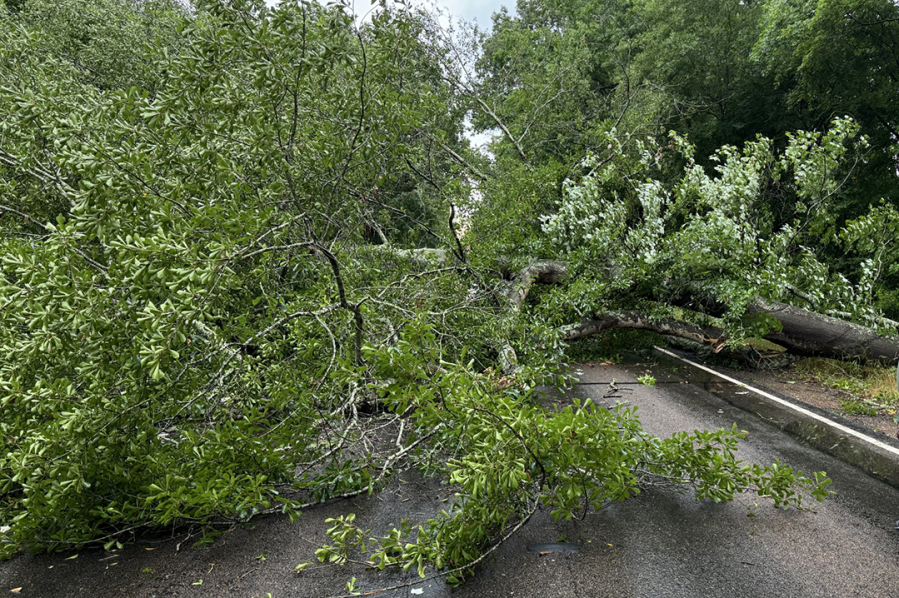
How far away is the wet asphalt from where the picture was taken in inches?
103

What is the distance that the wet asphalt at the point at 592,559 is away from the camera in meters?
2.62

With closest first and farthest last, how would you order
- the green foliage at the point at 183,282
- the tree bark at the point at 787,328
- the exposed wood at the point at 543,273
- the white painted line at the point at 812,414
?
1. the green foliage at the point at 183,282
2. the white painted line at the point at 812,414
3. the tree bark at the point at 787,328
4. the exposed wood at the point at 543,273

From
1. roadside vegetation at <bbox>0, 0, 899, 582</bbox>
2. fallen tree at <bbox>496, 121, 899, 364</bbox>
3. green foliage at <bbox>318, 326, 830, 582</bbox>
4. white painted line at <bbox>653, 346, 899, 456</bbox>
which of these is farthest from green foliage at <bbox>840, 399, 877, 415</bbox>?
green foliage at <bbox>318, 326, 830, 582</bbox>

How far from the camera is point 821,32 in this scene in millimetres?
10578

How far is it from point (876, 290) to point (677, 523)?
28.1ft

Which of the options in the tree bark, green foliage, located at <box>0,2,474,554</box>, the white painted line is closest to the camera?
green foliage, located at <box>0,2,474,554</box>

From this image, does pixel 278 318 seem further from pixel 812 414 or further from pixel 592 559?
pixel 812 414

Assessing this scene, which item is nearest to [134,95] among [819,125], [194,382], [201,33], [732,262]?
[201,33]

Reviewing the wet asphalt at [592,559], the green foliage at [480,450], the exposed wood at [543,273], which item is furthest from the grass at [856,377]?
the green foliage at [480,450]

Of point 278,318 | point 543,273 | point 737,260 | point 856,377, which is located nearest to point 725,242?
point 737,260

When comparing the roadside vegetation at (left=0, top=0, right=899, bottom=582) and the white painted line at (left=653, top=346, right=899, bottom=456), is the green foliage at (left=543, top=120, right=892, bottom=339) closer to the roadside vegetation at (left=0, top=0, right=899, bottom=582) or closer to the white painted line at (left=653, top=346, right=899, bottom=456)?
the roadside vegetation at (left=0, top=0, right=899, bottom=582)

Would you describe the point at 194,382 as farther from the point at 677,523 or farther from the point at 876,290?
the point at 876,290

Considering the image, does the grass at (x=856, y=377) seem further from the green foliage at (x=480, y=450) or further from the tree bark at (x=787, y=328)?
the green foliage at (x=480, y=450)

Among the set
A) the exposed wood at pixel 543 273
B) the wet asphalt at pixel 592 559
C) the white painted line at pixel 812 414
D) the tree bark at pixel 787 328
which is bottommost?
the white painted line at pixel 812 414
